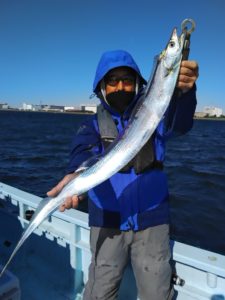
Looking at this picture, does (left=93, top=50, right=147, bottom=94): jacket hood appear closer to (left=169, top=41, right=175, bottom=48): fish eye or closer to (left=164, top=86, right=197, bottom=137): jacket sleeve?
(left=164, top=86, right=197, bottom=137): jacket sleeve

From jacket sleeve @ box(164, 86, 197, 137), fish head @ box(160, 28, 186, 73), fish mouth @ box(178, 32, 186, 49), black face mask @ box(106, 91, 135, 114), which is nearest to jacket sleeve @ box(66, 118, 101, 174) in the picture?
black face mask @ box(106, 91, 135, 114)

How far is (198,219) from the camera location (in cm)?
1178

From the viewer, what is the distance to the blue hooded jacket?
3.41 m

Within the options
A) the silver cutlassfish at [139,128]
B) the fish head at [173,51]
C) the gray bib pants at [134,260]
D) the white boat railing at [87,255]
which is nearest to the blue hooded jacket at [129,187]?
the gray bib pants at [134,260]

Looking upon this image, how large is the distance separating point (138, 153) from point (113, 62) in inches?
39.2

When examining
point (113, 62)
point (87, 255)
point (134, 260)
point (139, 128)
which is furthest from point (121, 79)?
point (87, 255)

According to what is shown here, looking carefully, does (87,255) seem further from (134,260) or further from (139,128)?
(139,128)

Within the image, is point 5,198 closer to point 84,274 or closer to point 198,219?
point 84,274

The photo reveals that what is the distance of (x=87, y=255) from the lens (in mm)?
4770

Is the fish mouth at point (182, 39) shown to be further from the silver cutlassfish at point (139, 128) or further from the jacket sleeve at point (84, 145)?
the jacket sleeve at point (84, 145)

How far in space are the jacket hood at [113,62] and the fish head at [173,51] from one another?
108 cm

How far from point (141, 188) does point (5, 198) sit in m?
3.38

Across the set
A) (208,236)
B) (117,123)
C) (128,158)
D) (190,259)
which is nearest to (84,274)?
(190,259)

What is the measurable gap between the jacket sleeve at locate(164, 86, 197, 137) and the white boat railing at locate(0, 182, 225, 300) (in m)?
1.38
